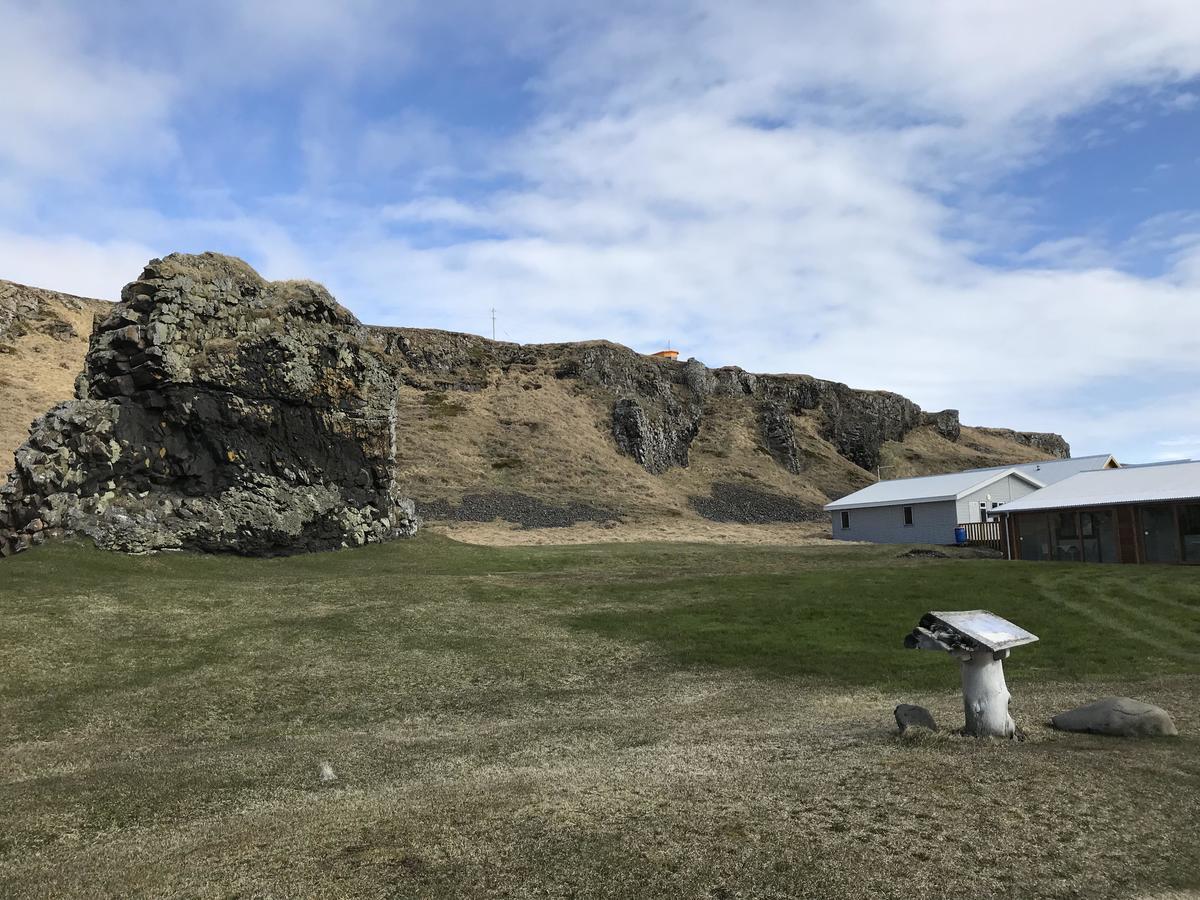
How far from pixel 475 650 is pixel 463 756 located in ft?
30.2

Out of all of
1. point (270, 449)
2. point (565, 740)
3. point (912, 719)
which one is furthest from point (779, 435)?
point (565, 740)

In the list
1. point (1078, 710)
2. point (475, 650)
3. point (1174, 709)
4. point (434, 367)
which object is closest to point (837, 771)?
point (1078, 710)

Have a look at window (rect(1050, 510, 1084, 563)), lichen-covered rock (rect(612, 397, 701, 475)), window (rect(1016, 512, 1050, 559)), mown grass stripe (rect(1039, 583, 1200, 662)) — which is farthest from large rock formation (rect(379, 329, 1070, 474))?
mown grass stripe (rect(1039, 583, 1200, 662))

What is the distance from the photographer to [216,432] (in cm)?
4016

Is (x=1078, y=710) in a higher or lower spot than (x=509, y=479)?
lower

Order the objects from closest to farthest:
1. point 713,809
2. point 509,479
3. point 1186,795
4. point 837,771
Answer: point 713,809, point 1186,795, point 837,771, point 509,479

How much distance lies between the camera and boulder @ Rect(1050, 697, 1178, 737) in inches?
525

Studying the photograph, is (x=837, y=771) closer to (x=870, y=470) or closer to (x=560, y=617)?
(x=560, y=617)

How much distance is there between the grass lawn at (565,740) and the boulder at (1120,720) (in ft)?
1.54

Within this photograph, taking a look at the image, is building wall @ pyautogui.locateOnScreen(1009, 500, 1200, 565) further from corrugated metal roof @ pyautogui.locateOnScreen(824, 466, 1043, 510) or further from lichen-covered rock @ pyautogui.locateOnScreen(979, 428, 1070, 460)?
lichen-covered rock @ pyautogui.locateOnScreen(979, 428, 1070, 460)

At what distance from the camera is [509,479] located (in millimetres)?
78312

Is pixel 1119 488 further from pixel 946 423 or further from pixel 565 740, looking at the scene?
pixel 946 423

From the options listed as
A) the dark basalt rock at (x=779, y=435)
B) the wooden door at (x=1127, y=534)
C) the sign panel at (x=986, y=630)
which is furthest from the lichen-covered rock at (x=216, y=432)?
the dark basalt rock at (x=779, y=435)

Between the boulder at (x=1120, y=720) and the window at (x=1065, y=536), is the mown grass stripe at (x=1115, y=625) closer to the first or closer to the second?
the boulder at (x=1120, y=720)
